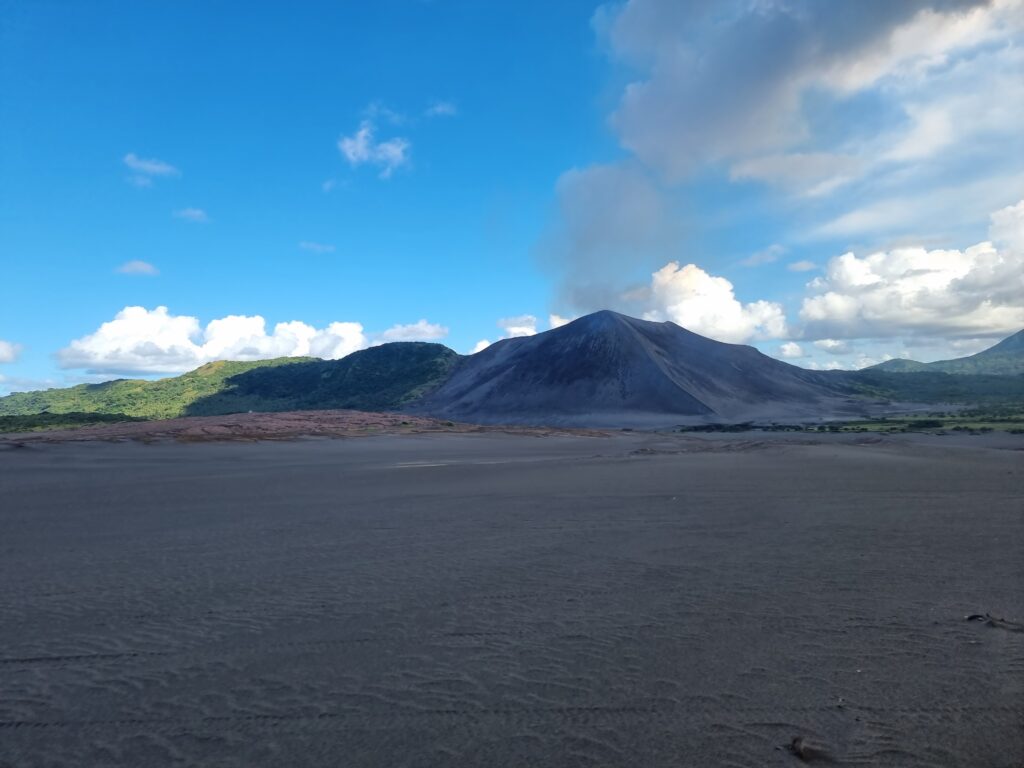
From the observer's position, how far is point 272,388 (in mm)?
115562

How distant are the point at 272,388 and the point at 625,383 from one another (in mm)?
64717

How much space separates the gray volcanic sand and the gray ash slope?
2319 inches

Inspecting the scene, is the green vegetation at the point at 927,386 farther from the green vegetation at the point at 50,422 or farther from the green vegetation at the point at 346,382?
the green vegetation at the point at 50,422

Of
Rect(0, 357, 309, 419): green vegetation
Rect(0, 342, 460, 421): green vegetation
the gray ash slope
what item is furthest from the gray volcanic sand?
Rect(0, 357, 309, 419): green vegetation

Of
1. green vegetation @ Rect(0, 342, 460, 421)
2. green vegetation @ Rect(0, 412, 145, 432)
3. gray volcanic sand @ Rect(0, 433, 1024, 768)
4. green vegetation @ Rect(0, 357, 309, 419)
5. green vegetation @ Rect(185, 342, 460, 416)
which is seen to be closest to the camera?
gray volcanic sand @ Rect(0, 433, 1024, 768)

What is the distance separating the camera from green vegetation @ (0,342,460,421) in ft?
336

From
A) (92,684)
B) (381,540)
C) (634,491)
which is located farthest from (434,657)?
(634,491)

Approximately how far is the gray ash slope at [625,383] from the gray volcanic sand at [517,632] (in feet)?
193

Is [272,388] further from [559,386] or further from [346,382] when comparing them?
[559,386]

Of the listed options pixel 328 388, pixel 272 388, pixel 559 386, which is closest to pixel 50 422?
pixel 559 386

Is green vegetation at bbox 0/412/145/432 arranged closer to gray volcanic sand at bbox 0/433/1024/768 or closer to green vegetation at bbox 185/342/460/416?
gray volcanic sand at bbox 0/433/1024/768

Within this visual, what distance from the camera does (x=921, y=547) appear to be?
29.7ft

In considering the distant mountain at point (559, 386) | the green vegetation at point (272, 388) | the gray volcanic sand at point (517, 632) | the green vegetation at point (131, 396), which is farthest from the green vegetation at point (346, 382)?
the gray volcanic sand at point (517, 632)

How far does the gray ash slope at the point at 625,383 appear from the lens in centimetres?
7944
